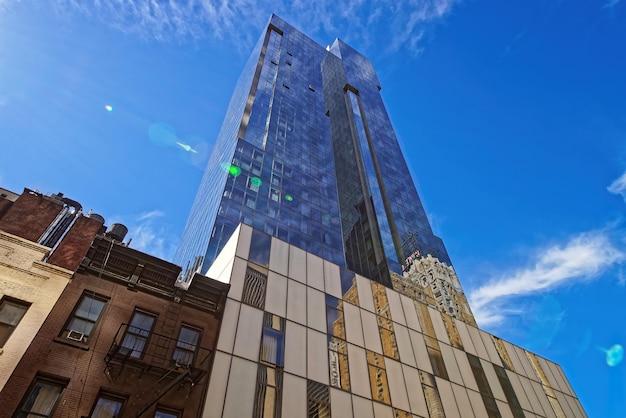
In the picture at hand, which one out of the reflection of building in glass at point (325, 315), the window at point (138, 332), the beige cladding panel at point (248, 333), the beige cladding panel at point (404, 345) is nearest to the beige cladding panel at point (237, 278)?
the reflection of building in glass at point (325, 315)

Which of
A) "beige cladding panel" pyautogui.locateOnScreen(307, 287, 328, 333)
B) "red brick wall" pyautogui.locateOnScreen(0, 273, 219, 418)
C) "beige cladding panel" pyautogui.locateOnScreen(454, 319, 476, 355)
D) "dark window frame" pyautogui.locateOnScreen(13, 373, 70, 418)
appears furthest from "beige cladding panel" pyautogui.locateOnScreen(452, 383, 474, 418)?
"dark window frame" pyautogui.locateOnScreen(13, 373, 70, 418)

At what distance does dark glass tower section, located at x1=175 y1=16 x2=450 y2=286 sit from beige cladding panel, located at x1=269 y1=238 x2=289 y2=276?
18097 millimetres

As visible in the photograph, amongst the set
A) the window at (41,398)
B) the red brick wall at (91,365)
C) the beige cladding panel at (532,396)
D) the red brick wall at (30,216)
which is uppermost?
the red brick wall at (30,216)

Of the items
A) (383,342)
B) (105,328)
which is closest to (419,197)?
(383,342)

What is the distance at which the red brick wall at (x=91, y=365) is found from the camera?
13234 mm

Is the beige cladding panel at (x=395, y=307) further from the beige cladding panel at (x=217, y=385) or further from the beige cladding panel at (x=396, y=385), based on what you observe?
the beige cladding panel at (x=217, y=385)

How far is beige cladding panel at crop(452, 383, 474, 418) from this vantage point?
24281 millimetres

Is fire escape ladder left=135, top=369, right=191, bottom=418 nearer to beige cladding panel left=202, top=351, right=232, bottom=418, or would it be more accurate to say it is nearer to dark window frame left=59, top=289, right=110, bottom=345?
beige cladding panel left=202, top=351, right=232, bottom=418

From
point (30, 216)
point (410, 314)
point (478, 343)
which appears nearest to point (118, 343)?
point (30, 216)

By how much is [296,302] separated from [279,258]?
3.00 m

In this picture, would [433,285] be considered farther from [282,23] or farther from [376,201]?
[282,23]

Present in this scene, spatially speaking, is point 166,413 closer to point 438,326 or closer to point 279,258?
point 279,258

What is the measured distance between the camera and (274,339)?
20.1 meters

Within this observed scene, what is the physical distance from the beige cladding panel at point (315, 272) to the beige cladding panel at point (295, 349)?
3552 millimetres
